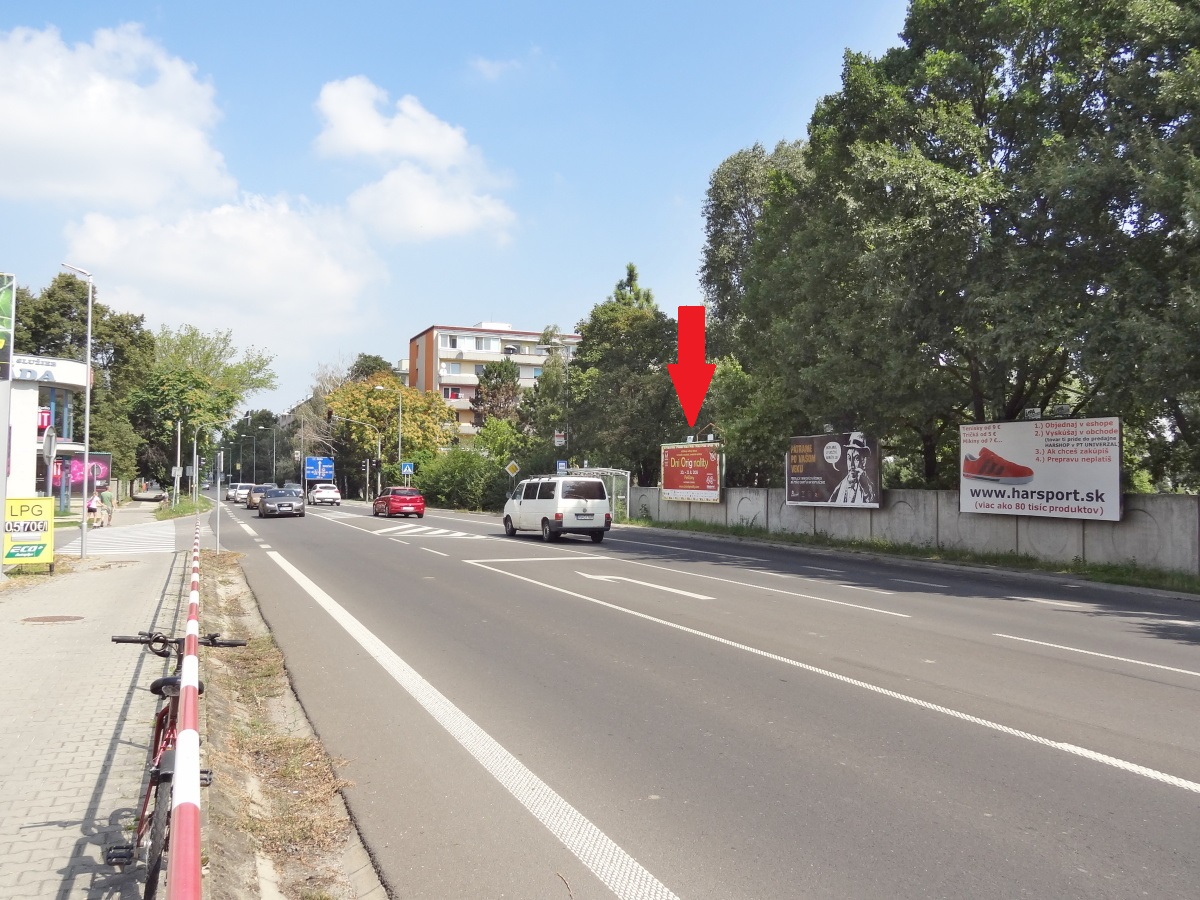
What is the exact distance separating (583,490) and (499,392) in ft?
175

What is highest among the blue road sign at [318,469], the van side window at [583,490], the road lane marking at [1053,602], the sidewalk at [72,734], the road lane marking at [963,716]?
the blue road sign at [318,469]

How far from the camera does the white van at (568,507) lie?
26172mm

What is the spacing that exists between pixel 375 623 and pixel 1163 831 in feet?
28.8

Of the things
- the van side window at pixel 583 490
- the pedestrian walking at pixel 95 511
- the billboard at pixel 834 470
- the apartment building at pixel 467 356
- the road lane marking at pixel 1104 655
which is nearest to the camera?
the road lane marking at pixel 1104 655

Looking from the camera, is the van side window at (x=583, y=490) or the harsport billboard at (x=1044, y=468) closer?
the harsport billboard at (x=1044, y=468)

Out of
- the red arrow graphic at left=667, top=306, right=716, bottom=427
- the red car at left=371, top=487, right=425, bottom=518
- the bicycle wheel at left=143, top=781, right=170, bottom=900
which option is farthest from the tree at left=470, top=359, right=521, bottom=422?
the bicycle wheel at left=143, top=781, right=170, bottom=900

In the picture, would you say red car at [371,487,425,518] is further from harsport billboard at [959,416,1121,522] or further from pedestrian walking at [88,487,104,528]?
harsport billboard at [959,416,1121,522]

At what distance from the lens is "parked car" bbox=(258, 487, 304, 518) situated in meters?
43.6

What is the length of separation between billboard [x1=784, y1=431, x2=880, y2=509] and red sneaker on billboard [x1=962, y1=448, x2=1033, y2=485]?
388cm

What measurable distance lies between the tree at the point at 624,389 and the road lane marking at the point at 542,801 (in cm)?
3691

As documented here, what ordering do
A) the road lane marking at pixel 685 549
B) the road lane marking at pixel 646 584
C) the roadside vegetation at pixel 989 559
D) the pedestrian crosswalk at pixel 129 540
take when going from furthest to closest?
the pedestrian crosswalk at pixel 129 540 < the road lane marking at pixel 685 549 < the roadside vegetation at pixel 989 559 < the road lane marking at pixel 646 584

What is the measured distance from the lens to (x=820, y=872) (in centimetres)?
415

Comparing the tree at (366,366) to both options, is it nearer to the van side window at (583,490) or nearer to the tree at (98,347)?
the tree at (98,347)

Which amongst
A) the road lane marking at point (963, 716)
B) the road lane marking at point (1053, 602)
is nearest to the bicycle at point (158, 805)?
the road lane marking at point (963, 716)
